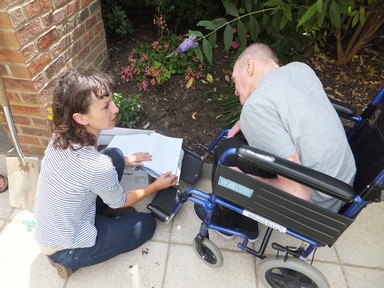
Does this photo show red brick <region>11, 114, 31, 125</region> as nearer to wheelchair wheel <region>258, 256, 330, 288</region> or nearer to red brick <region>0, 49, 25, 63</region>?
red brick <region>0, 49, 25, 63</region>

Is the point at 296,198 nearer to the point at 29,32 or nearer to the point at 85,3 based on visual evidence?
the point at 29,32

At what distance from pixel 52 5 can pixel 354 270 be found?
7.53 ft

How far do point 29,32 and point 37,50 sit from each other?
0.12m

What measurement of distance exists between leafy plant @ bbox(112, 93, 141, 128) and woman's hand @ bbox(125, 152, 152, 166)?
1.70ft

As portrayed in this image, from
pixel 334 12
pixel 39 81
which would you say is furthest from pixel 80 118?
pixel 334 12

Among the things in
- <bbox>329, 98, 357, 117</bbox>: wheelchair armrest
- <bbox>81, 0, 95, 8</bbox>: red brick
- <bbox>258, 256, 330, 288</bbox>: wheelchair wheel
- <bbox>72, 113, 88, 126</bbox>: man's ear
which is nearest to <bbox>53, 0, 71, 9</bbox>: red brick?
<bbox>81, 0, 95, 8</bbox>: red brick

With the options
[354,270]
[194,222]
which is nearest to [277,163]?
[194,222]

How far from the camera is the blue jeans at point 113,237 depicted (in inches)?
56.7

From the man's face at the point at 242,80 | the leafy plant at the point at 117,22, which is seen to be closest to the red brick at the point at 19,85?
the man's face at the point at 242,80

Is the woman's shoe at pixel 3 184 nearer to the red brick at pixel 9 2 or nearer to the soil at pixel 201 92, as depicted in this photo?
the soil at pixel 201 92

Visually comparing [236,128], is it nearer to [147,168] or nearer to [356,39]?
[147,168]

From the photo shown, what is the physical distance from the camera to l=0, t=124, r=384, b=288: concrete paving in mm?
1550

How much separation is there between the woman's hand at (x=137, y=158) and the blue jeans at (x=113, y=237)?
0.15ft

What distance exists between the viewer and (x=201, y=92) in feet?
8.38
